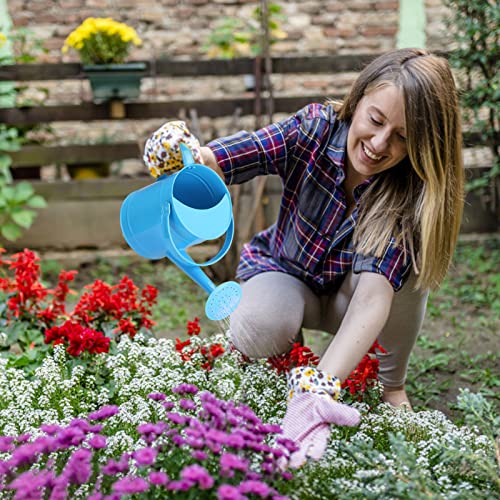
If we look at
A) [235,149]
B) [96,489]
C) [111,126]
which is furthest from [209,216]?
[111,126]

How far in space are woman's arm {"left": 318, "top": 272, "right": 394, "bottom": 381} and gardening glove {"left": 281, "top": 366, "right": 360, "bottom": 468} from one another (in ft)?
0.36

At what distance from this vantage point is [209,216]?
175 cm

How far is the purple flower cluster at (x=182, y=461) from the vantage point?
1147mm

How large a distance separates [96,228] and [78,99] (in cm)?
143

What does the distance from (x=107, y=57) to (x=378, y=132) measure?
2.92 meters

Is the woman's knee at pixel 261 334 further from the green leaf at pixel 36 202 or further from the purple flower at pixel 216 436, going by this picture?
the green leaf at pixel 36 202

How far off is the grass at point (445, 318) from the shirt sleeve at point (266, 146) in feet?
3.04

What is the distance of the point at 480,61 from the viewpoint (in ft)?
13.8

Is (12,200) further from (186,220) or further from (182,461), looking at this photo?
(182,461)

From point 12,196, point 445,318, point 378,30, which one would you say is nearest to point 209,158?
point 445,318

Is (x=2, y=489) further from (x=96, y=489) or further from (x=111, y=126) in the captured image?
(x=111, y=126)

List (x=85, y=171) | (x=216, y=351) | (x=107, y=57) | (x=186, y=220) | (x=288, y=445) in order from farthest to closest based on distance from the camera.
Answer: (x=85, y=171)
(x=107, y=57)
(x=216, y=351)
(x=186, y=220)
(x=288, y=445)

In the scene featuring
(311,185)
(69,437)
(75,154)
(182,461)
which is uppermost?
(311,185)

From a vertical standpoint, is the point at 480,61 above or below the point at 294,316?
above
